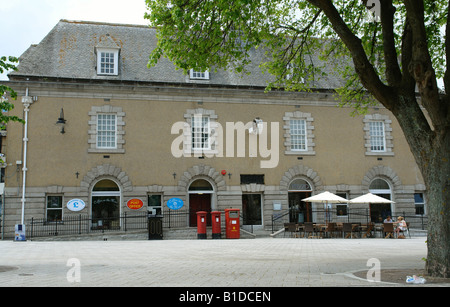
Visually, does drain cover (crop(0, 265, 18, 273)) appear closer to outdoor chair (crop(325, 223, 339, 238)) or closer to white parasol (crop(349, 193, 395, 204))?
outdoor chair (crop(325, 223, 339, 238))

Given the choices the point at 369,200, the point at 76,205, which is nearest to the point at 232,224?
the point at 369,200

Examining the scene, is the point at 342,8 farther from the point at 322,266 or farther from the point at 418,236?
the point at 418,236

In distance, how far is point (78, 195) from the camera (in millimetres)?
23609

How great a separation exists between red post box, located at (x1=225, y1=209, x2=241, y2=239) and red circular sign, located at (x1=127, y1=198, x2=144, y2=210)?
4745 millimetres

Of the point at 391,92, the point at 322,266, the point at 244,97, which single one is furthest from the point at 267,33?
the point at 244,97

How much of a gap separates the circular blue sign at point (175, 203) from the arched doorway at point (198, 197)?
0.86m

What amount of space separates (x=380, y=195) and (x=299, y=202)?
5.21 metres

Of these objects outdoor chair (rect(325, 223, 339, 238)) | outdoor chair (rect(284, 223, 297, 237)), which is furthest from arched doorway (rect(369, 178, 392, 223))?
outdoor chair (rect(284, 223, 297, 237))

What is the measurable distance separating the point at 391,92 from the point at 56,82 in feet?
63.2

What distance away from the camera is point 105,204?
24.3 m

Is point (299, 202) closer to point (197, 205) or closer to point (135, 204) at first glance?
point (197, 205)

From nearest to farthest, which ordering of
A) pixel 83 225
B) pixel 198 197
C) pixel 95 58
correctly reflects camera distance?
pixel 83 225
pixel 198 197
pixel 95 58

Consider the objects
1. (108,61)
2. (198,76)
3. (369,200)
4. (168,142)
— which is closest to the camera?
(369,200)

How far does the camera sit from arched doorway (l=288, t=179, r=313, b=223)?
2670 centimetres
